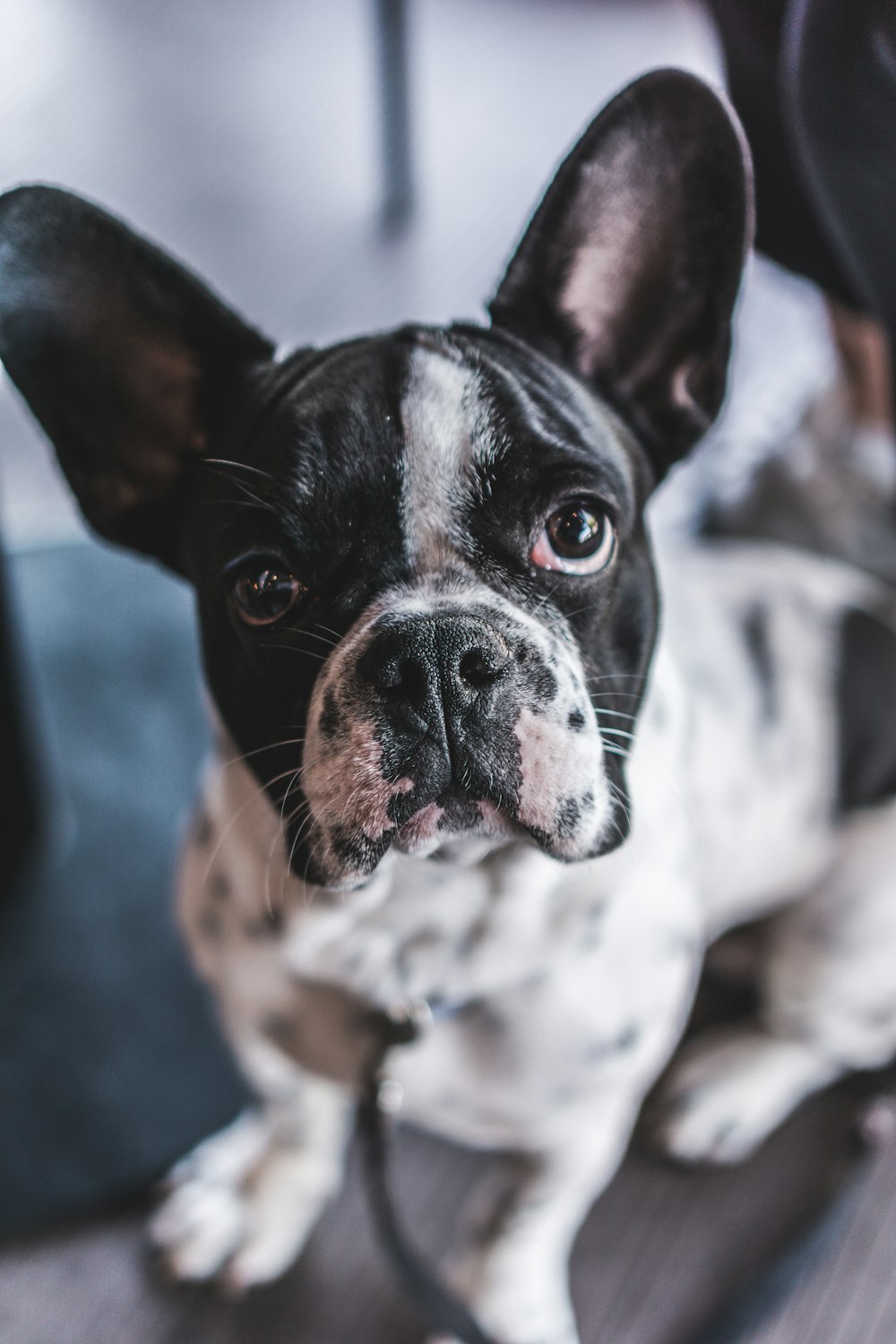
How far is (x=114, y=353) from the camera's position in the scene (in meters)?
1.01

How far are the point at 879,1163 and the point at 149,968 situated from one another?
1.11 meters

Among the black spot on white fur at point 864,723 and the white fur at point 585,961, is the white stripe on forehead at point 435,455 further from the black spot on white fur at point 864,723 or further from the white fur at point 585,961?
the black spot on white fur at point 864,723

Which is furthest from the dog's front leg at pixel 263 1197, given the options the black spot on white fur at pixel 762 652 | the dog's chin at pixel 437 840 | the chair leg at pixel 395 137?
the chair leg at pixel 395 137

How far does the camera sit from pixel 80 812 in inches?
80.3

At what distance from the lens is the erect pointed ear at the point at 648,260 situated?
0.90 metres

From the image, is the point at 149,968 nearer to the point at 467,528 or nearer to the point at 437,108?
the point at 467,528

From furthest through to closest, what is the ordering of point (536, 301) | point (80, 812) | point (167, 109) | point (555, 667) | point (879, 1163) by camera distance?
1. point (167, 109)
2. point (80, 812)
3. point (879, 1163)
4. point (536, 301)
5. point (555, 667)

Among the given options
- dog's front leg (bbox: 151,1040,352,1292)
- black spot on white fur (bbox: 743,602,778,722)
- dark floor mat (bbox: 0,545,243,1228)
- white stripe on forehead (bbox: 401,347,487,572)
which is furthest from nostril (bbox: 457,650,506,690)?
dark floor mat (bbox: 0,545,243,1228)

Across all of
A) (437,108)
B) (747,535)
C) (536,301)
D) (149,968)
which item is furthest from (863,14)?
(437,108)

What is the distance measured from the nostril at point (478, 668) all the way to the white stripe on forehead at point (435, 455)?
0.11 metres

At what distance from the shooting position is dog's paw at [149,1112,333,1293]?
4.83 feet

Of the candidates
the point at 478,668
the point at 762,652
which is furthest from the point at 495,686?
the point at 762,652

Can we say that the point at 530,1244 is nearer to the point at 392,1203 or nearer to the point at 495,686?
the point at 392,1203

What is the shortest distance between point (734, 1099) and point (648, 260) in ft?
3.74
